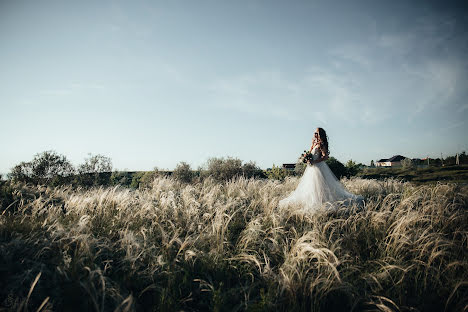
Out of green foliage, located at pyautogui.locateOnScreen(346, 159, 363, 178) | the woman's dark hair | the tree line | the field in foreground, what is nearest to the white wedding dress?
the woman's dark hair

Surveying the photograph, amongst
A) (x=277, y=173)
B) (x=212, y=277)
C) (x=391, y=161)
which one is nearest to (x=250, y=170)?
(x=277, y=173)

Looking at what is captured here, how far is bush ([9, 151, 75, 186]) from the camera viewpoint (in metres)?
12.1

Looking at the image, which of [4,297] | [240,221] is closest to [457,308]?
[240,221]

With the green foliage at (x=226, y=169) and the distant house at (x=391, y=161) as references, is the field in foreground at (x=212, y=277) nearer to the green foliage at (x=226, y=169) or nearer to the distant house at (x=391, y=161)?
the green foliage at (x=226, y=169)

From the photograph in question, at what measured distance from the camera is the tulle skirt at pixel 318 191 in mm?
6171

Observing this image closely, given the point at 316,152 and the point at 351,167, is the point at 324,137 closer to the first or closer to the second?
the point at 316,152

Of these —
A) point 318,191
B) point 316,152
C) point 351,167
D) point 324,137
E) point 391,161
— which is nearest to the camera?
point 318,191

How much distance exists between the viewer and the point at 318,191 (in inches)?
250

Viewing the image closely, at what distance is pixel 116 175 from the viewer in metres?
16.5

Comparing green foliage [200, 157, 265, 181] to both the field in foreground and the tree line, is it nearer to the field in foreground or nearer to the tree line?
the tree line

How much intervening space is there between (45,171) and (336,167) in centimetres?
1811

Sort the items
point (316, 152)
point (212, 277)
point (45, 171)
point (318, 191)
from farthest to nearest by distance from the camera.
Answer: point (45, 171) < point (316, 152) < point (318, 191) < point (212, 277)

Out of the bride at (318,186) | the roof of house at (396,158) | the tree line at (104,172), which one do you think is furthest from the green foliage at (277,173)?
the roof of house at (396,158)

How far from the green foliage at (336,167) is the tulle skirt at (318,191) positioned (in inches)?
334
